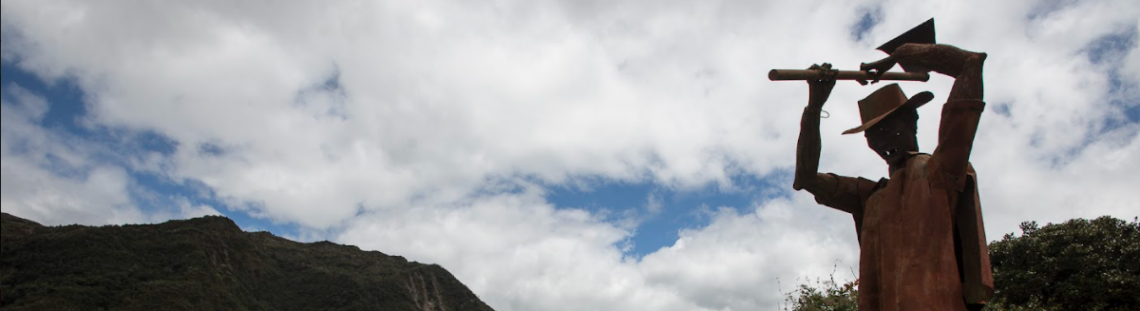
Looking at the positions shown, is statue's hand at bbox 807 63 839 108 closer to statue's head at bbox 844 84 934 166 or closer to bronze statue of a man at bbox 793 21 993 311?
bronze statue of a man at bbox 793 21 993 311

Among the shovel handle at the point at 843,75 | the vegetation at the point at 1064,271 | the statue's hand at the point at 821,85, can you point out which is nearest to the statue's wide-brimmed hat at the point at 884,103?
the shovel handle at the point at 843,75

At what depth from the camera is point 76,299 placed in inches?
1722

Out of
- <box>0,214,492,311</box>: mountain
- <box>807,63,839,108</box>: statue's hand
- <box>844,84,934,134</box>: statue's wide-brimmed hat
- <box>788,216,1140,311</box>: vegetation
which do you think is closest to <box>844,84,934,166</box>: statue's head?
<box>844,84,934,134</box>: statue's wide-brimmed hat

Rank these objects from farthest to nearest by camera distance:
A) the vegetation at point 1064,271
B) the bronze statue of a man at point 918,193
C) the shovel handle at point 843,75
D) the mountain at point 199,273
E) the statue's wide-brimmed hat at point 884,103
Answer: the mountain at point 199,273 → the vegetation at point 1064,271 → the statue's wide-brimmed hat at point 884,103 → the shovel handle at point 843,75 → the bronze statue of a man at point 918,193

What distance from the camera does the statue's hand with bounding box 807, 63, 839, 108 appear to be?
15.8 feet

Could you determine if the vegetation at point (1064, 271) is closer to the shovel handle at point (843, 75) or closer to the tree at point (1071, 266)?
the tree at point (1071, 266)

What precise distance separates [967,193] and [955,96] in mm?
646

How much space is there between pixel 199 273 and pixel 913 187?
6250cm

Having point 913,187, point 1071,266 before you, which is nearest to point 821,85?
point 913,187

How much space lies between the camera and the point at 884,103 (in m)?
4.89

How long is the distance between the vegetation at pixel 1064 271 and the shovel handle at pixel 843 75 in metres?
11.5

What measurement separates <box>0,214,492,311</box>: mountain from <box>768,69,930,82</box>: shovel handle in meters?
49.1

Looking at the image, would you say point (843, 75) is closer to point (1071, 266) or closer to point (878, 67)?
point (878, 67)

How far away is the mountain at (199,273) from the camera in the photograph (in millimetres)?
46625
